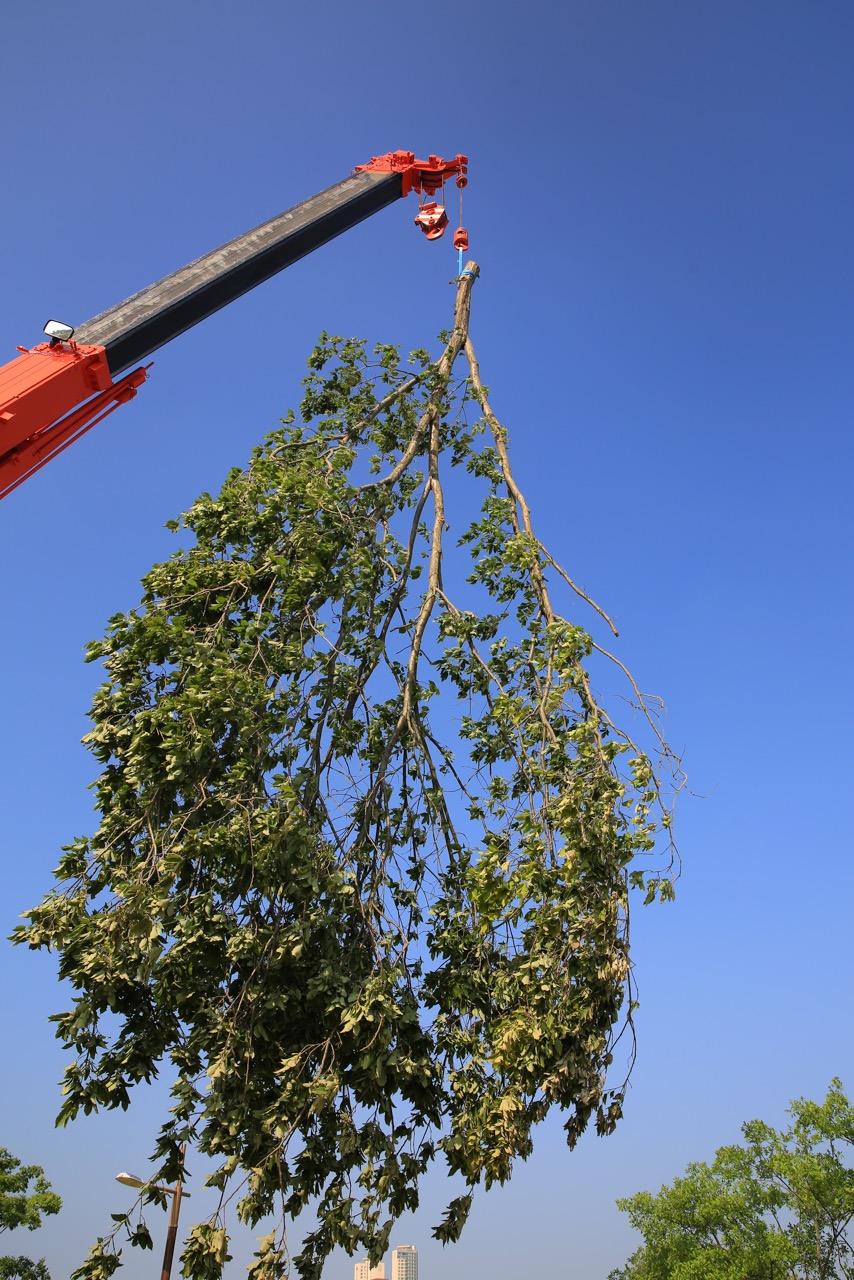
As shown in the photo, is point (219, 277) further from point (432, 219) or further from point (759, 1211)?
point (759, 1211)

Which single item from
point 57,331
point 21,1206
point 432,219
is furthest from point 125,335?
point 21,1206

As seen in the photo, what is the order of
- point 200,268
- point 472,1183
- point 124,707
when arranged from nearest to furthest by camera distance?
point 472,1183
point 124,707
point 200,268

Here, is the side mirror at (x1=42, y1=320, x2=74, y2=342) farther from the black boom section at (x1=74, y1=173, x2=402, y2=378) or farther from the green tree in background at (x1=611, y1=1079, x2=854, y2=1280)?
the green tree in background at (x1=611, y1=1079, x2=854, y2=1280)

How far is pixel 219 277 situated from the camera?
8430mm

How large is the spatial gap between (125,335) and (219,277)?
1.20m

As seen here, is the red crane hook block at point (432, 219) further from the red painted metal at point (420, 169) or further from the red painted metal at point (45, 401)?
the red painted metal at point (45, 401)

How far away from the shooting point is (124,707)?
6777mm

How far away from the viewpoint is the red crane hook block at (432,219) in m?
11.5

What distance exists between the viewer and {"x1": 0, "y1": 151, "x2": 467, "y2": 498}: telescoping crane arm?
6.87 meters

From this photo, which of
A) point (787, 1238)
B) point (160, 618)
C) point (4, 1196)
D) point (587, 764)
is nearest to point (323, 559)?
point (160, 618)

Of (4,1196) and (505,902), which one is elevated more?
(4,1196)

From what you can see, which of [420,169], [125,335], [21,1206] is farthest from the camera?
[21,1206]

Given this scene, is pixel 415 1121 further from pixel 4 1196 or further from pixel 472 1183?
pixel 4 1196

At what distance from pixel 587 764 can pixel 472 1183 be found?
2762 mm
